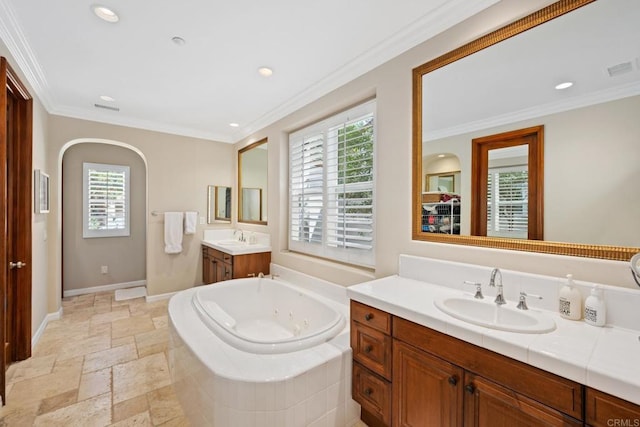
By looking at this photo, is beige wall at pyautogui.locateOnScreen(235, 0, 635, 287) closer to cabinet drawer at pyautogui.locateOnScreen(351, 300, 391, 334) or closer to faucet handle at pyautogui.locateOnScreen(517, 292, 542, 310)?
faucet handle at pyautogui.locateOnScreen(517, 292, 542, 310)

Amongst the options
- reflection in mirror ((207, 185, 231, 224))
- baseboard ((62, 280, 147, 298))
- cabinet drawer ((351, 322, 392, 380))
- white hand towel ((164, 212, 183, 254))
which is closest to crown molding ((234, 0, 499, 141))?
cabinet drawer ((351, 322, 392, 380))

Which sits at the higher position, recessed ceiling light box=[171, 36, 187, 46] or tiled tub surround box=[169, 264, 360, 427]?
recessed ceiling light box=[171, 36, 187, 46]

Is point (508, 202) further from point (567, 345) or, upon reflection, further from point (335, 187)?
point (335, 187)

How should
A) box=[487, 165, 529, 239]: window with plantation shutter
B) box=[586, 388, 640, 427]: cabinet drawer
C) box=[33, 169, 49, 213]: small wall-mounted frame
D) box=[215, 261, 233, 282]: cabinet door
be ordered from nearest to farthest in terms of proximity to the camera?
box=[586, 388, 640, 427]: cabinet drawer, box=[487, 165, 529, 239]: window with plantation shutter, box=[33, 169, 49, 213]: small wall-mounted frame, box=[215, 261, 233, 282]: cabinet door

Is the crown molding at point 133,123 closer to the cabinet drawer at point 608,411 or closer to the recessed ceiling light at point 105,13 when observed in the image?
the recessed ceiling light at point 105,13

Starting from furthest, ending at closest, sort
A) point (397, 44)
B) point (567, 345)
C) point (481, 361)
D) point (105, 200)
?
1. point (105, 200)
2. point (397, 44)
3. point (481, 361)
4. point (567, 345)

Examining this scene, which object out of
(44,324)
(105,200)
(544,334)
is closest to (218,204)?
(105,200)

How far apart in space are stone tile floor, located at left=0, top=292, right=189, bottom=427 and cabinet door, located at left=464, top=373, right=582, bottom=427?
1.72 m

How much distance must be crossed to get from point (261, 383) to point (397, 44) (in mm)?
2346

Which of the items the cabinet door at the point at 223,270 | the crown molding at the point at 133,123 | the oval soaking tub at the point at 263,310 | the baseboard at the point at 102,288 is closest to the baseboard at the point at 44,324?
the baseboard at the point at 102,288

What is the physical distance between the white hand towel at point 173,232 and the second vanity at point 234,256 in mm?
371

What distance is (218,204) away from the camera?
4.58 metres

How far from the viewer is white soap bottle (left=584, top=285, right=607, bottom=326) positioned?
1.18 meters

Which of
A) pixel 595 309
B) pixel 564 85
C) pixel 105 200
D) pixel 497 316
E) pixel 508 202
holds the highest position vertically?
pixel 564 85
